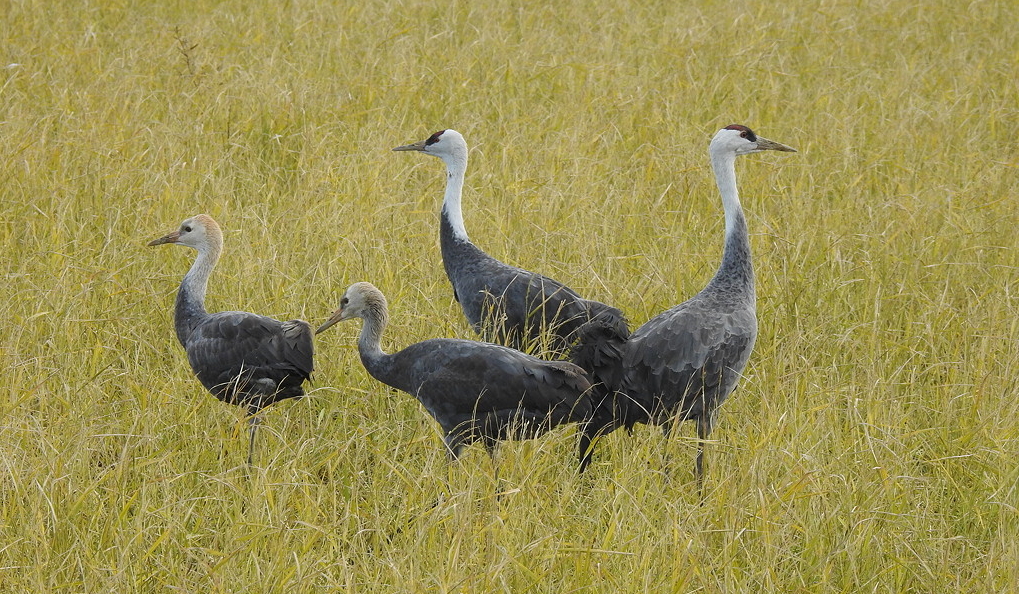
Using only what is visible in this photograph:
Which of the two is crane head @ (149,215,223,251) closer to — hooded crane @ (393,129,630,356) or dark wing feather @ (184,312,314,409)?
dark wing feather @ (184,312,314,409)

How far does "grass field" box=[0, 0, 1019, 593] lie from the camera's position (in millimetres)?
3281

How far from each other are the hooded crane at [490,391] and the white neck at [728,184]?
1.23 metres


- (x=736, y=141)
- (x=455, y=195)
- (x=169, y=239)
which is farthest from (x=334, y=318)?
(x=736, y=141)

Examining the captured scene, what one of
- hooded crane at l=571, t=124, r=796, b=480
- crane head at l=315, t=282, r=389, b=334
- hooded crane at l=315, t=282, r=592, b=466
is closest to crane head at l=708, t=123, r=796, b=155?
hooded crane at l=571, t=124, r=796, b=480

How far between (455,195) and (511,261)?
17.3 inches

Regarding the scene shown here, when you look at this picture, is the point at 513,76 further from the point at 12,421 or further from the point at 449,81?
the point at 12,421

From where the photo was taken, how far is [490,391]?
399 centimetres

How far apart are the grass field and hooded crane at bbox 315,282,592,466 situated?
0.37 ft

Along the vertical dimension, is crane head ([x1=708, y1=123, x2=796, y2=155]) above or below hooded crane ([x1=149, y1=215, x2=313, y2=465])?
above

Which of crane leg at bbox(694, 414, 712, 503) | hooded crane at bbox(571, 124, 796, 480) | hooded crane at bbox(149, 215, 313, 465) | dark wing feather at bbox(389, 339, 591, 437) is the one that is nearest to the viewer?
crane leg at bbox(694, 414, 712, 503)

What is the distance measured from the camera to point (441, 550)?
3152 mm

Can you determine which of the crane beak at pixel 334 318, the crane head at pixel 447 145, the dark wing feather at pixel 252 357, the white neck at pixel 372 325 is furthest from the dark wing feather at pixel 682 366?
the crane head at pixel 447 145

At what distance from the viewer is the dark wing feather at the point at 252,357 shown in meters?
4.29

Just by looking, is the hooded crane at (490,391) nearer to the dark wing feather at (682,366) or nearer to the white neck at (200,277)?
the dark wing feather at (682,366)
